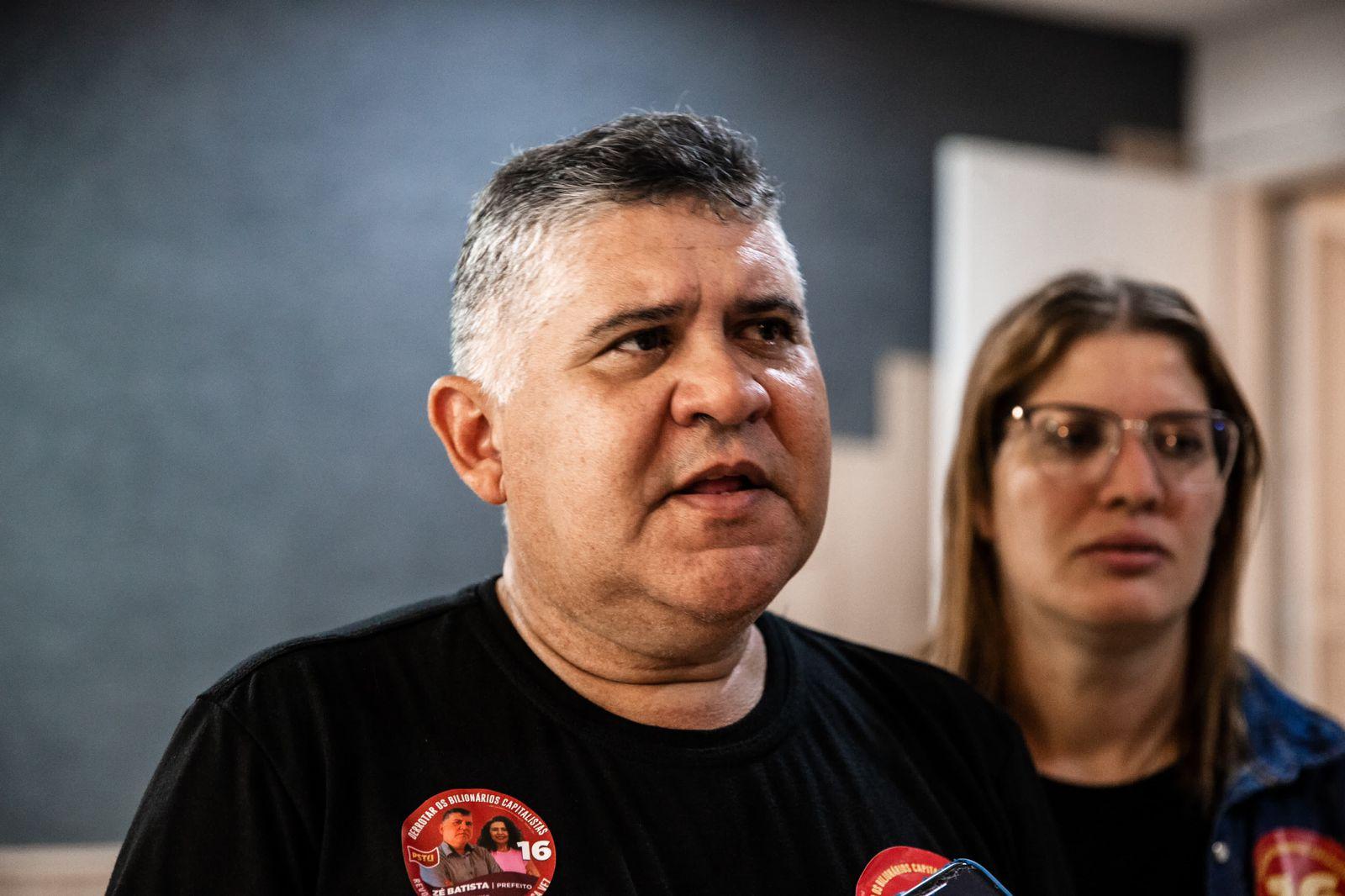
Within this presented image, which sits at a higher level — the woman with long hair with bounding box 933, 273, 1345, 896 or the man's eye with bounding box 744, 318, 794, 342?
the man's eye with bounding box 744, 318, 794, 342

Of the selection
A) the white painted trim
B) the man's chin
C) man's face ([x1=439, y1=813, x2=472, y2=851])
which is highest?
the man's chin

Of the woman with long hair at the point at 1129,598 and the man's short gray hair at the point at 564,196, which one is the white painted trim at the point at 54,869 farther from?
the man's short gray hair at the point at 564,196

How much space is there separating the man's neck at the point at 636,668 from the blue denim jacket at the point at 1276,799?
81 cm

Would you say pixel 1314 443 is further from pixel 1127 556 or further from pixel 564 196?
pixel 564 196

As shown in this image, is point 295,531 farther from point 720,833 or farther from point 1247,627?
point 1247,627

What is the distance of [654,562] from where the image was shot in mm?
1069

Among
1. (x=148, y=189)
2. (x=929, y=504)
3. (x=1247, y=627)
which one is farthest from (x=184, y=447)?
(x=1247, y=627)

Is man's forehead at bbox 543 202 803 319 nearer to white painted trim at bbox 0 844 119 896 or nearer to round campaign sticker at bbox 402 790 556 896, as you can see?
round campaign sticker at bbox 402 790 556 896

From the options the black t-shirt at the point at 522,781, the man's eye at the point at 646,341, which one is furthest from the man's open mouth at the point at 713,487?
the black t-shirt at the point at 522,781

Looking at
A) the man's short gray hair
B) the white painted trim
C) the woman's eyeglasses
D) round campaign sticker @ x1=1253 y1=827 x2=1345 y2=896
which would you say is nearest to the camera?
the man's short gray hair

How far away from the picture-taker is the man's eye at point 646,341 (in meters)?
1.08

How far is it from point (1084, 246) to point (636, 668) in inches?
135

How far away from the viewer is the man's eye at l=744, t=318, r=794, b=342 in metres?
1.15

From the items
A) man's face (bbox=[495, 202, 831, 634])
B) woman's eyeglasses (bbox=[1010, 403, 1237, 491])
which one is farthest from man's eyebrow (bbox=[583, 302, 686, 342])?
woman's eyeglasses (bbox=[1010, 403, 1237, 491])
